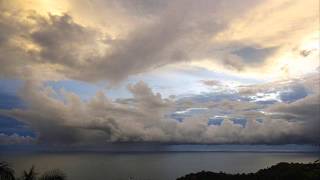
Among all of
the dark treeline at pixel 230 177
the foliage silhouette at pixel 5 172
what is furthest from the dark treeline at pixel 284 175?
the foliage silhouette at pixel 5 172

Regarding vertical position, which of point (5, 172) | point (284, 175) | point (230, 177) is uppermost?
point (5, 172)

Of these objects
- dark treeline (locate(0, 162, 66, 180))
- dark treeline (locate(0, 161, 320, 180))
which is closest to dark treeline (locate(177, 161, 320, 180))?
dark treeline (locate(0, 161, 320, 180))

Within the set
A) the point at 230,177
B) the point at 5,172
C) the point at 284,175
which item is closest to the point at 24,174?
the point at 5,172

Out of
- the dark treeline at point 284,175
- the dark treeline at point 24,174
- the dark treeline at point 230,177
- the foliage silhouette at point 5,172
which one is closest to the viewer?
the foliage silhouette at point 5,172

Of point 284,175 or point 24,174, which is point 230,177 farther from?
point 24,174

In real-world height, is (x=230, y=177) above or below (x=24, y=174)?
below

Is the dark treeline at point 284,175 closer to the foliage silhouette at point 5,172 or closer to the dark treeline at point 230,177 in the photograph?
the dark treeline at point 230,177

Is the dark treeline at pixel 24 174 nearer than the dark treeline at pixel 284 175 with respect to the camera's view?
Yes

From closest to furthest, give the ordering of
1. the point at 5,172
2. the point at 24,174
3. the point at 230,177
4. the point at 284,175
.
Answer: the point at 5,172 < the point at 24,174 < the point at 284,175 < the point at 230,177

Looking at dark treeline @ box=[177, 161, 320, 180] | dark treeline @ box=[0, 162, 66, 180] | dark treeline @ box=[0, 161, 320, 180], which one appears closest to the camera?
Answer: dark treeline @ box=[0, 162, 66, 180]

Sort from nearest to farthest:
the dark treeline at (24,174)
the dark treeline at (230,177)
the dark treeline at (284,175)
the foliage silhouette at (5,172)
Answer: the foliage silhouette at (5,172)
the dark treeline at (24,174)
the dark treeline at (230,177)
the dark treeline at (284,175)

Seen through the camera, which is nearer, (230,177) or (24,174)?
(24,174)

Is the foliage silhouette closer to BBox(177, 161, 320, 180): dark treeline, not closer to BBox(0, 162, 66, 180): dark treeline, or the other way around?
BBox(0, 162, 66, 180): dark treeline

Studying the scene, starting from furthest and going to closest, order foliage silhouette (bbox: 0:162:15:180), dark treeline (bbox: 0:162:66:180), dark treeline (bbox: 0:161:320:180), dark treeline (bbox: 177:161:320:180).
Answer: dark treeline (bbox: 177:161:320:180) < dark treeline (bbox: 0:161:320:180) < dark treeline (bbox: 0:162:66:180) < foliage silhouette (bbox: 0:162:15:180)
